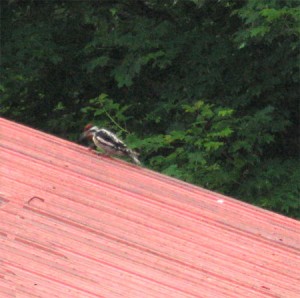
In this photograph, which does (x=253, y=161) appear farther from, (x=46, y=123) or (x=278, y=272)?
(x=278, y=272)

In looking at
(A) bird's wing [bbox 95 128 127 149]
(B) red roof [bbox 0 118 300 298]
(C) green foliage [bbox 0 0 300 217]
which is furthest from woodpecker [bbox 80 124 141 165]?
(C) green foliage [bbox 0 0 300 217]

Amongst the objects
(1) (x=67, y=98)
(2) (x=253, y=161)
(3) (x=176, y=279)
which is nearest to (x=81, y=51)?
(1) (x=67, y=98)

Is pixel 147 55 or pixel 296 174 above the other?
pixel 147 55

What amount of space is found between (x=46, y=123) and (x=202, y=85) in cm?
179

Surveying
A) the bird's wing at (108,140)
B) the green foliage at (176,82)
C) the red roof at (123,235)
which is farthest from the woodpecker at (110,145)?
the green foliage at (176,82)

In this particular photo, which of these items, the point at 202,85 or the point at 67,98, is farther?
the point at 67,98

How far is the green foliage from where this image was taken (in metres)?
9.08

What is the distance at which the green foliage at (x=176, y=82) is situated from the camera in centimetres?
908

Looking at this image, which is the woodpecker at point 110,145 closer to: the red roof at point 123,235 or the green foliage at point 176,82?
the red roof at point 123,235

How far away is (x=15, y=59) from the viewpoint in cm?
945

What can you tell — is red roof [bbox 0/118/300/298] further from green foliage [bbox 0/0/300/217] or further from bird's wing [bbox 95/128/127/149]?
green foliage [bbox 0/0/300/217]

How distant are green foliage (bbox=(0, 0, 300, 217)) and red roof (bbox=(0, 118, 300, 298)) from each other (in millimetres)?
4361

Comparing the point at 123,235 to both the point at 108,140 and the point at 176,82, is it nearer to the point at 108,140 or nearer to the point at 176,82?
the point at 108,140

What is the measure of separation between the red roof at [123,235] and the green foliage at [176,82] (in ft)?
14.3
